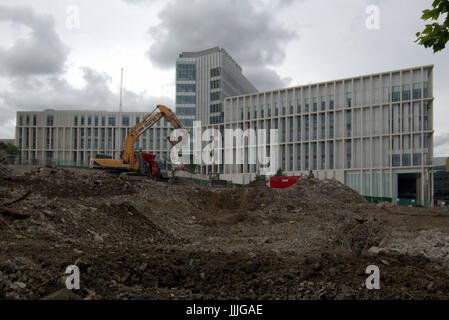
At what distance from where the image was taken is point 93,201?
15891 mm

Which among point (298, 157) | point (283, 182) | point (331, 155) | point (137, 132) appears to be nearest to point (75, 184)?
point (137, 132)

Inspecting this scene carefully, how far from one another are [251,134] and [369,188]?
955 inches

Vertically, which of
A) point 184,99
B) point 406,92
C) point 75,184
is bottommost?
point 75,184

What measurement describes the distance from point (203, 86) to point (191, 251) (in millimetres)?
74258

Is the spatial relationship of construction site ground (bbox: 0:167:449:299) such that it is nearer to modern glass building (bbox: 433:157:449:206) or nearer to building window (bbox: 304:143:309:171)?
building window (bbox: 304:143:309:171)

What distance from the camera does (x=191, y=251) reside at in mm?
9953

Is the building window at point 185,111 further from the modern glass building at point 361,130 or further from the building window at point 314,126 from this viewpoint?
the building window at point 314,126

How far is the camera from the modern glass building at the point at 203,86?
8069 cm

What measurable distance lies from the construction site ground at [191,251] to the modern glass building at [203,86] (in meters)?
61.0

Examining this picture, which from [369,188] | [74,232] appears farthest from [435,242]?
[369,188]

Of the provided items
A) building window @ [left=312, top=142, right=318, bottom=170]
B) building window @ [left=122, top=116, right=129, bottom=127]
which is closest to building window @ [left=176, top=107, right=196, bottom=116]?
building window @ [left=122, top=116, right=129, bottom=127]

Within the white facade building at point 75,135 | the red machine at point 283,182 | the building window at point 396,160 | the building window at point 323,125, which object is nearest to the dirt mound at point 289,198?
the red machine at point 283,182

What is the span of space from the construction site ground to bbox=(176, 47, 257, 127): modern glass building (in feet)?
200

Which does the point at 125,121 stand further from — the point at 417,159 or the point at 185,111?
the point at 417,159
